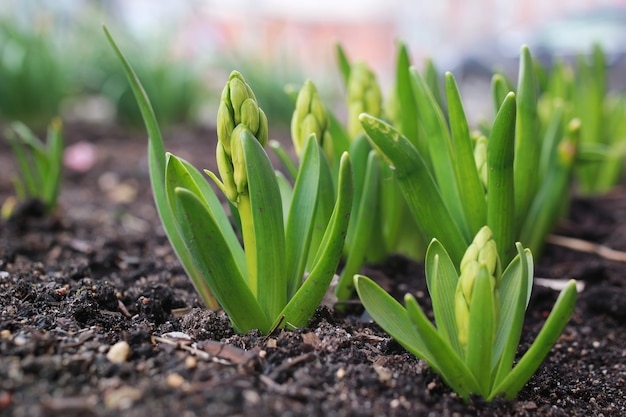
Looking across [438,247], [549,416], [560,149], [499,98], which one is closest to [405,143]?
[438,247]

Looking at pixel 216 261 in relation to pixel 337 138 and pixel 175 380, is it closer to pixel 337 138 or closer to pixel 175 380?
pixel 175 380

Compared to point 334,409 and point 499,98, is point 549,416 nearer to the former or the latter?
point 334,409

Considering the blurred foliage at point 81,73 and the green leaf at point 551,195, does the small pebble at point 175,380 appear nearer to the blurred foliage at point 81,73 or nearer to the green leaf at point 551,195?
the green leaf at point 551,195

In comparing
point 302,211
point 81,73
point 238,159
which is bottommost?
point 302,211

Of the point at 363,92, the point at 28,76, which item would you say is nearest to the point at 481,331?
the point at 363,92

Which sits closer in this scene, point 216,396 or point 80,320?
point 216,396

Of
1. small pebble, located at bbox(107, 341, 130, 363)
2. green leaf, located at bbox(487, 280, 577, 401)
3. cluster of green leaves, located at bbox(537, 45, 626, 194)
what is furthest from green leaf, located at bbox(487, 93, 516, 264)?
cluster of green leaves, located at bbox(537, 45, 626, 194)
